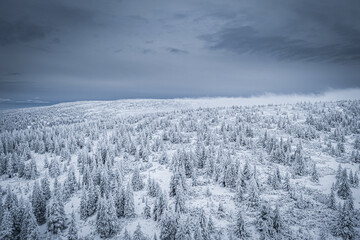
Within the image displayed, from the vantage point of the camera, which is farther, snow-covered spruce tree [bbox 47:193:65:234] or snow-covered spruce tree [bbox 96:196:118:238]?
snow-covered spruce tree [bbox 47:193:65:234]

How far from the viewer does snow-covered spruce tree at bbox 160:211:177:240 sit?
37.2 m

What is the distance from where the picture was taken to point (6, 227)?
36500 mm

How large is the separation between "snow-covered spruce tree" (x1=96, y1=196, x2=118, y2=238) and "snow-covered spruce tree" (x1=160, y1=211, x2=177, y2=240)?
12125 mm

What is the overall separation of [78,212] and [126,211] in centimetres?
1579

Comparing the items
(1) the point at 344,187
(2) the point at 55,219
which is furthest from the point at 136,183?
(1) the point at 344,187

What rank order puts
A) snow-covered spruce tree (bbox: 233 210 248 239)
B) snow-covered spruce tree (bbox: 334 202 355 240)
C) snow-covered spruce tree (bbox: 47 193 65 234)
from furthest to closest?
snow-covered spruce tree (bbox: 47 193 65 234) < snow-covered spruce tree (bbox: 233 210 248 239) < snow-covered spruce tree (bbox: 334 202 355 240)

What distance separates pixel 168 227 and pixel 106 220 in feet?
47.2

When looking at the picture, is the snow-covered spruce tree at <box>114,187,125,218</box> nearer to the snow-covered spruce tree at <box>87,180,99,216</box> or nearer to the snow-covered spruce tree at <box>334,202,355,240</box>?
the snow-covered spruce tree at <box>87,180,99,216</box>

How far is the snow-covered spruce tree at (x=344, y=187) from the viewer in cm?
5014

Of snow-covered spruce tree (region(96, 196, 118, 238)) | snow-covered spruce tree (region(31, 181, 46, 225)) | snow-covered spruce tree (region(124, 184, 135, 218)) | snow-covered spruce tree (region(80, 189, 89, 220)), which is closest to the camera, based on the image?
snow-covered spruce tree (region(96, 196, 118, 238))

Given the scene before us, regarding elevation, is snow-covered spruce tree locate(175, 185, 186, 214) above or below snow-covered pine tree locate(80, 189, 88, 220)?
above

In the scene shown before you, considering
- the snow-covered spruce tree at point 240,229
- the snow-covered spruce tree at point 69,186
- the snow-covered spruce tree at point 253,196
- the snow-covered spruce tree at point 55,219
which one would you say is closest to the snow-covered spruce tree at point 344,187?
the snow-covered spruce tree at point 253,196

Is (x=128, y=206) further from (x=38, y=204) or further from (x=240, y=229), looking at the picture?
(x=240, y=229)

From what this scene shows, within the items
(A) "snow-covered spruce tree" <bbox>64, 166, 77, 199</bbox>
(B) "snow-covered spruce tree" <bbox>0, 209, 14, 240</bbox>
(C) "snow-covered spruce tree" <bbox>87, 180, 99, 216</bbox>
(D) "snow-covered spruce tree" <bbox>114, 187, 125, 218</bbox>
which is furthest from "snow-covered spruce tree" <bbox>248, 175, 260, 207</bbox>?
(A) "snow-covered spruce tree" <bbox>64, 166, 77, 199</bbox>
